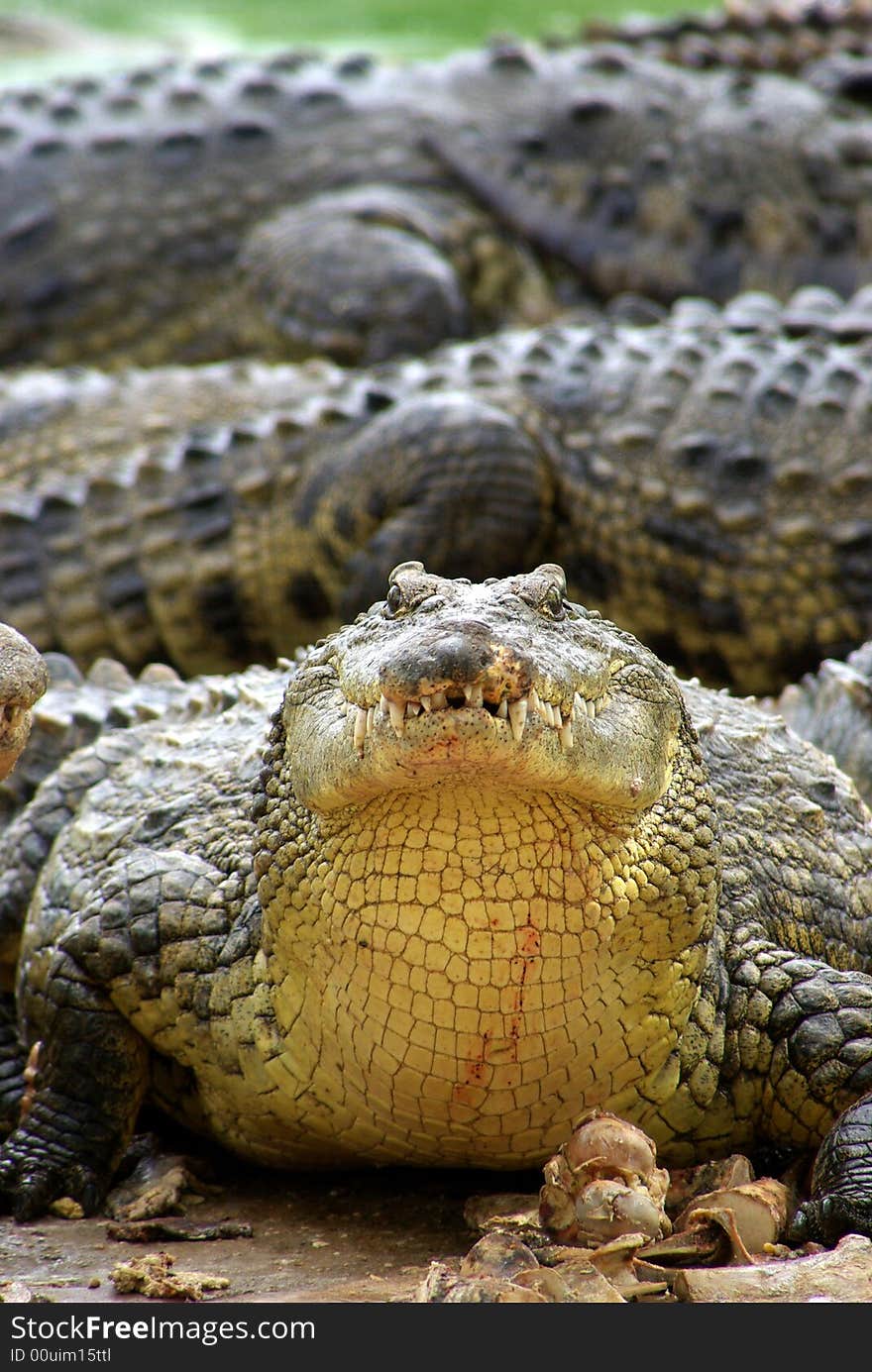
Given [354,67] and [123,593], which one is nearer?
[123,593]

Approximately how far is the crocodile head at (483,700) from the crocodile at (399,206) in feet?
14.5

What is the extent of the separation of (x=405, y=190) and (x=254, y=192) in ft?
1.98

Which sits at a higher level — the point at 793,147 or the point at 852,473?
the point at 793,147

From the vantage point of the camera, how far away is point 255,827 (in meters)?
2.78

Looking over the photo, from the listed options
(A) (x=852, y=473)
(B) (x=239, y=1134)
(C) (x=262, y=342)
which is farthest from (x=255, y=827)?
(C) (x=262, y=342)

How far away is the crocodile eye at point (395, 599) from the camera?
2430 mm

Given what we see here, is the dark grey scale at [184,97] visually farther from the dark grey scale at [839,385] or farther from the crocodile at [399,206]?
the dark grey scale at [839,385]

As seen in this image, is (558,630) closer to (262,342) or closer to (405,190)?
(262,342)

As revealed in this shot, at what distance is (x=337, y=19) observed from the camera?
15.4 m

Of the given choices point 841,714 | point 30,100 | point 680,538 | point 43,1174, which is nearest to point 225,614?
point 680,538

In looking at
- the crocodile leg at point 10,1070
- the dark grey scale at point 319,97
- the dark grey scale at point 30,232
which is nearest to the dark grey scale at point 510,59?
the dark grey scale at point 319,97

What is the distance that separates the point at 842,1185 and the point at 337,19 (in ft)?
46.9

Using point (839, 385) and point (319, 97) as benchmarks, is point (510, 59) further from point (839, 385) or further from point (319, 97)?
point (839, 385)
